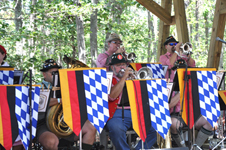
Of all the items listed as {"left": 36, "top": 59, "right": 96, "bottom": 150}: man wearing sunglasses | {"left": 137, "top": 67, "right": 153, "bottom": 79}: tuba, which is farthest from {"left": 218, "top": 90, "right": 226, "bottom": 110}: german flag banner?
{"left": 36, "top": 59, "right": 96, "bottom": 150}: man wearing sunglasses

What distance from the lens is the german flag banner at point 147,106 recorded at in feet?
12.4

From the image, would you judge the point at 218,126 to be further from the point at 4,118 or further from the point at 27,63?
the point at 27,63

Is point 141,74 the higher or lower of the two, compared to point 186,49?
lower

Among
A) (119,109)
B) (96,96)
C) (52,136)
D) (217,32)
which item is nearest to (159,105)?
(119,109)

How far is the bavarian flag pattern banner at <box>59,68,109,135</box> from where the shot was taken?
11.5ft

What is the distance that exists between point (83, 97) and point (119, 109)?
860 mm

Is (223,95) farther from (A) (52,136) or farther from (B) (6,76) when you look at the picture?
(B) (6,76)

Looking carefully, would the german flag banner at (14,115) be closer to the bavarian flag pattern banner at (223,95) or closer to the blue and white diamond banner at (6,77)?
the blue and white diamond banner at (6,77)

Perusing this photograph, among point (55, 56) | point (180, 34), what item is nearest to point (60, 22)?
point (55, 56)

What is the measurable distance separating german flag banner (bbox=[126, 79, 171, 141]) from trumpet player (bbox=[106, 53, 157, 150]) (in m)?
0.25

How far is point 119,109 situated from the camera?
4.25 metres

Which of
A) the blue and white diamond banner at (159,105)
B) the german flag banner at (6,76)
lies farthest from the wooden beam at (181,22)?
the german flag banner at (6,76)

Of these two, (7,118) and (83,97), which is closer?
(7,118)

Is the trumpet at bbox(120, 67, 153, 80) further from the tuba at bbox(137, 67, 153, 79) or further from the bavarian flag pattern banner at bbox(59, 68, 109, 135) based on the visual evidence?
the bavarian flag pattern banner at bbox(59, 68, 109, 135)
